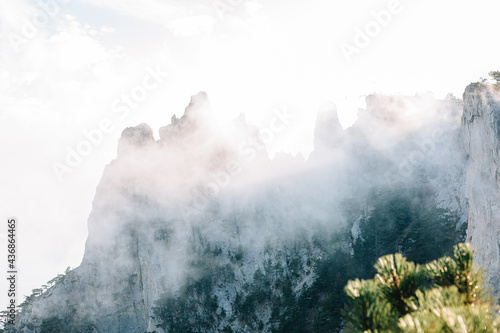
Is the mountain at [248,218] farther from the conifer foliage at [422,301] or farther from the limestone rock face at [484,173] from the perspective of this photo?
the conifer foliage at [422,301]

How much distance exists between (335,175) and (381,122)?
19056 mm

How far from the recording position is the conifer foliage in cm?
717

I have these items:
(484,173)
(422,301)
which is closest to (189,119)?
(484,173)

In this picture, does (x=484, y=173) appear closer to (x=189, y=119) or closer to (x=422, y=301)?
(x=422, y=301)

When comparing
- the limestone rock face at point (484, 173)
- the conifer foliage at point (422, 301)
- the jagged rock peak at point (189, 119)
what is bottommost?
the conifer foliage at point (422, 301)

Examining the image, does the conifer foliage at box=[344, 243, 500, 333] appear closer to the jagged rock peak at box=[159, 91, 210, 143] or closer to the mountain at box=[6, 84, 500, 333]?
the mountain at box=[6, 84, 500, 333]

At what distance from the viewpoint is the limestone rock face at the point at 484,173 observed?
2711 centimetres

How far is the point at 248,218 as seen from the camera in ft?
289

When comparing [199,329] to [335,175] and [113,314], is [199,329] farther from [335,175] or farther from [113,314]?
[335,175]

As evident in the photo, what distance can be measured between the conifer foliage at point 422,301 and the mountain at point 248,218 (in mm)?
55223

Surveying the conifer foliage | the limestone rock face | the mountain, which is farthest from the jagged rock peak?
the conifer foliage

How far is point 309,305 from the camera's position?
6481cm

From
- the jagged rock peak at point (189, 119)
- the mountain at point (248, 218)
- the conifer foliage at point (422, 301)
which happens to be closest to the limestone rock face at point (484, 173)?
the conifer foliage at point (422, 301)

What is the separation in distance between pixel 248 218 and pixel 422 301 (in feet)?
264
